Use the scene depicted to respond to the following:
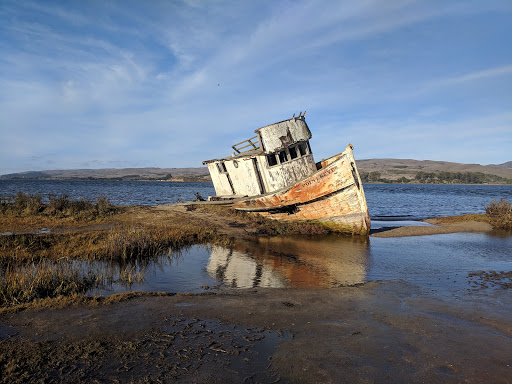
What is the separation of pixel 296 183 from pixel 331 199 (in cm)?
176

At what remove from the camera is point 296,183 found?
15.2m

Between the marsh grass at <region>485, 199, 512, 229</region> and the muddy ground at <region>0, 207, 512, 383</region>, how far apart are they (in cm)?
1385

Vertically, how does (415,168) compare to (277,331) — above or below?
above

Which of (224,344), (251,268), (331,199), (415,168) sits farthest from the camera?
(415,168)

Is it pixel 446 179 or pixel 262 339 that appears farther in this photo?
pixel 446 179

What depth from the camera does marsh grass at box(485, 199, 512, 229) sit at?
17.7 metres

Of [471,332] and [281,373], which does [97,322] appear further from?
[471,332]

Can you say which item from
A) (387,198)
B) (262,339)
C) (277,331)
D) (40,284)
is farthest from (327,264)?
(387,198)

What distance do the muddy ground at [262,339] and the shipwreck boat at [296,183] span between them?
8.50 metres

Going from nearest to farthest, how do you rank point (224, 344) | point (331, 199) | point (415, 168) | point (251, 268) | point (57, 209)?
point (224, 344), point (251, 268), point (331, 199), point (57, 209), point (415, 168)

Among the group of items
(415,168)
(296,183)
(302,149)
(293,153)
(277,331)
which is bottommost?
(277,331)

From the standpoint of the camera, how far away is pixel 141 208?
18625mm

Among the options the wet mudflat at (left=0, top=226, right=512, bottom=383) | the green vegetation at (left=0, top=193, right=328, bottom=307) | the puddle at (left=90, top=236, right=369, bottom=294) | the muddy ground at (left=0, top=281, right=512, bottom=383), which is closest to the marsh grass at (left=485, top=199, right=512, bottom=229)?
the green vegetation at (left=0, top=193, right=328, bottom=307)

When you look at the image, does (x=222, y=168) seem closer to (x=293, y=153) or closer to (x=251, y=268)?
(x=293, y=153)
